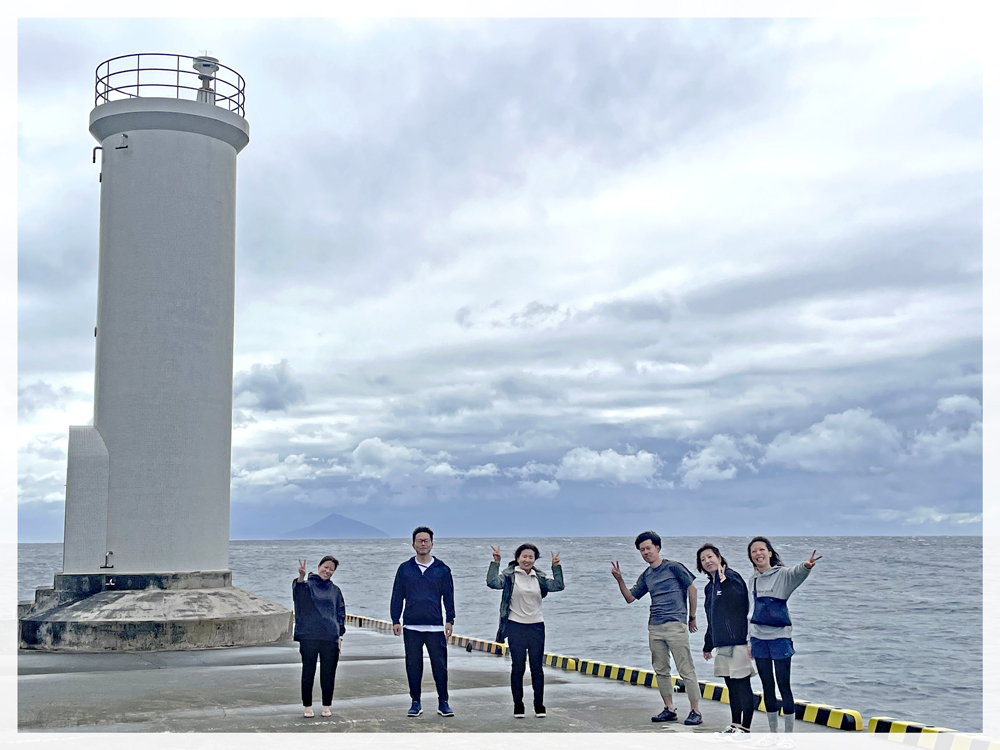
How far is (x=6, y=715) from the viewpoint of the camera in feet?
35.5

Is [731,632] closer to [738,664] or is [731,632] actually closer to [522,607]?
[738,664]

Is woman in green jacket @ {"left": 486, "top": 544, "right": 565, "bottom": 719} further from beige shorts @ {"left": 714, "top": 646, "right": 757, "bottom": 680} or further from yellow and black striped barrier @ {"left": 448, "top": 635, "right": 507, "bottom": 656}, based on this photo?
yellow and black striped barrier @ {"left": 448, "top": 635, "right": 507, "bottom": 656}

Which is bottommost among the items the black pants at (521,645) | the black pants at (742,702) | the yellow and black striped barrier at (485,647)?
the yellow and black striped barrier at (485,647)

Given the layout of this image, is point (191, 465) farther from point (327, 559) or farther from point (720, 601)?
point (720, 601)

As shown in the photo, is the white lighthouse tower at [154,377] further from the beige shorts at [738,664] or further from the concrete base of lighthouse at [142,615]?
the beige shorts at [738,664]

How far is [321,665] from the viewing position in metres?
10.4

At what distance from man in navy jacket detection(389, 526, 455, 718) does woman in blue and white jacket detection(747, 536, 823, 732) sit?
314cm

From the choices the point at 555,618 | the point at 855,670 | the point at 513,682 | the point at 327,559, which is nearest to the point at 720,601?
the point at 513,682

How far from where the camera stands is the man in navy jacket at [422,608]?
406 inches

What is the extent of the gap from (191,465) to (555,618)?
26220 millimetres

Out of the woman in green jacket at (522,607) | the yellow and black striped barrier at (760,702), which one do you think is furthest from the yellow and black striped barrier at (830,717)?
the woman in green jacket at (522,607)

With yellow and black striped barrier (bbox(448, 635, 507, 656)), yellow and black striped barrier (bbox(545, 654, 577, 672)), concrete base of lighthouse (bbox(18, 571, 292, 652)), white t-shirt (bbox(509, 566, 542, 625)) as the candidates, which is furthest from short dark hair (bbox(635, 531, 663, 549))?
concrete base of lighthouse (bbox(18, 571, 292, 652))

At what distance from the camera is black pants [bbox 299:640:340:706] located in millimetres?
10383
